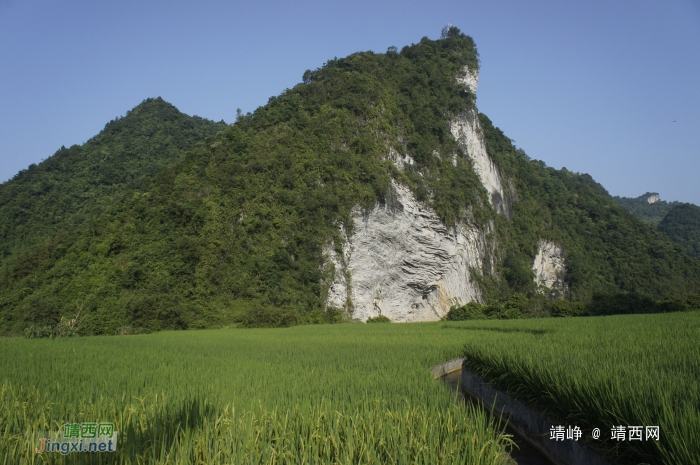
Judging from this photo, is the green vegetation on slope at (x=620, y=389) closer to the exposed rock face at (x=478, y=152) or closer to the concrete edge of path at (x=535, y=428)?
the concrete edge of path at (x=535, y=428)

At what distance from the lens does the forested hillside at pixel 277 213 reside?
2462 centimetres

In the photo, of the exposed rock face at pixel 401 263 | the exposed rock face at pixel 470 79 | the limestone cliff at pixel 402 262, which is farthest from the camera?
the exposed rock face at pixel 470 79

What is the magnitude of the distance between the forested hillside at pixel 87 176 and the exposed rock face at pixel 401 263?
23.1 meters

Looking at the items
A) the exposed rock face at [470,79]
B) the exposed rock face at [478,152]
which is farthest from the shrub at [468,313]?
the exposed rock face at [470,79]

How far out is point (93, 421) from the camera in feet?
11.0

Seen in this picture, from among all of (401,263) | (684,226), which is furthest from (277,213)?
(684,226)

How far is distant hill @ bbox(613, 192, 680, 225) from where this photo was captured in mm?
111137

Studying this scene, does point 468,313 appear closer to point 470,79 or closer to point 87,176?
point 470,79

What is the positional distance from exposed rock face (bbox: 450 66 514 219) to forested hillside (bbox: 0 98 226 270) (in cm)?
3664

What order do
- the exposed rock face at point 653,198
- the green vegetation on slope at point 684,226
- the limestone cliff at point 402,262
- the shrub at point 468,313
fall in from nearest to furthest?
1. the shrub at point 468,313
2. the limestone cliff at point 402,262
3. the green vegetation on slope at point 684,226
4. the exposed rock face at point 653,198

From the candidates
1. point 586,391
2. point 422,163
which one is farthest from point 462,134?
point 586,391

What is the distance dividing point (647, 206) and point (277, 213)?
465 ft

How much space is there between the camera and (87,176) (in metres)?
46.6

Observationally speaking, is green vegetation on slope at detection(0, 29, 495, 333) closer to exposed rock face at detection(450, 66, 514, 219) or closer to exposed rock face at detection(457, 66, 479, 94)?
exposed rock face at detection(450, 66, 514, 219)
